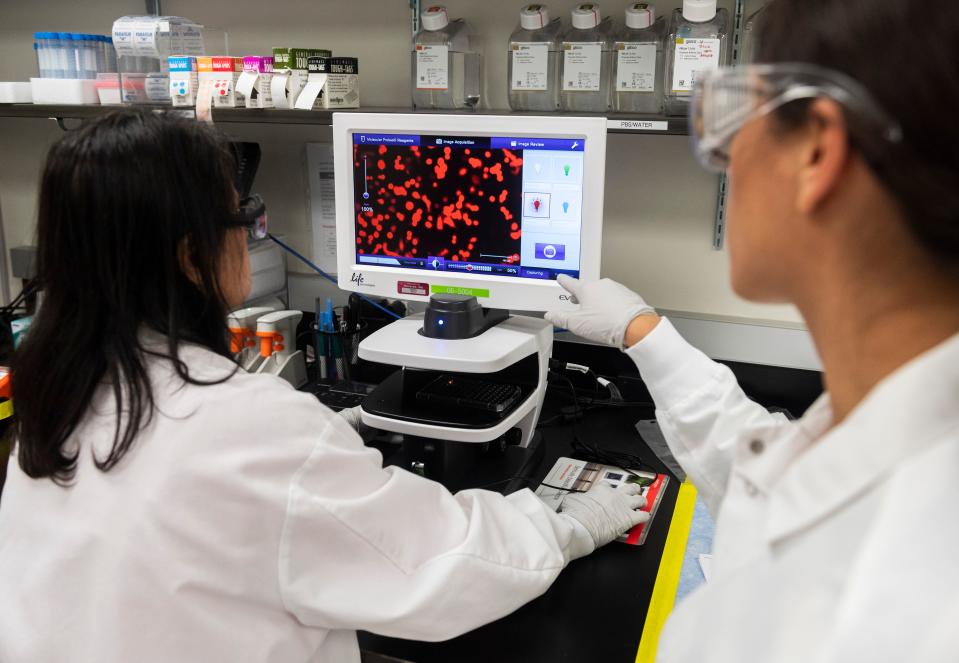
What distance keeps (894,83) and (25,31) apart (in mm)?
2427

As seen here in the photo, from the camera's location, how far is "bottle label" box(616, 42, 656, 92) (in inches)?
58.9

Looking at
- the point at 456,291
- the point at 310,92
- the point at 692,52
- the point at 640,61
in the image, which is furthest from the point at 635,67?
the point at 310,92

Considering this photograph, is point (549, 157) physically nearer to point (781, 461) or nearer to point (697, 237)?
point (697, 237)

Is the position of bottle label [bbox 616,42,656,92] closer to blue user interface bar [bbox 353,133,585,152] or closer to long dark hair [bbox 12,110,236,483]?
blue user interface bar [bbox 353,133,585,152]

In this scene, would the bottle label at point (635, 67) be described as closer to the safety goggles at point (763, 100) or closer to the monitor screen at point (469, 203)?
the monitor screen at point (469, 203)

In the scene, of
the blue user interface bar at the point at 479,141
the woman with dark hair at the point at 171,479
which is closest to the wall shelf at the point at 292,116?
the blue user interface bar at the point at 479,141

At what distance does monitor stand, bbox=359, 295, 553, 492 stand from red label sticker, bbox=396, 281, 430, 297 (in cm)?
5

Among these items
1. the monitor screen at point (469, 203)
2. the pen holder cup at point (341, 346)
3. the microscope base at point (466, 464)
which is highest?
the monitor screen at point (469, 203)

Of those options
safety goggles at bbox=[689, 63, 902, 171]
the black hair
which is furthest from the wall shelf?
the black hair

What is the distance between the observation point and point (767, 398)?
1.69 meters

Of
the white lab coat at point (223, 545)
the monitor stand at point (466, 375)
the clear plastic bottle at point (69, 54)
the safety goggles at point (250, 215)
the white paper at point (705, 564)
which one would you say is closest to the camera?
the white lab coat at point (223, 545)

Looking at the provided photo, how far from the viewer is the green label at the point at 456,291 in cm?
142

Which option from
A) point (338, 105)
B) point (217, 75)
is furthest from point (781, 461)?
point (217, 75)

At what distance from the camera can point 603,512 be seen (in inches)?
46.1
